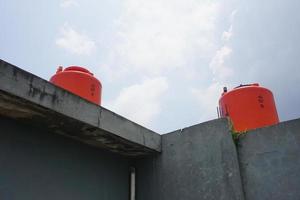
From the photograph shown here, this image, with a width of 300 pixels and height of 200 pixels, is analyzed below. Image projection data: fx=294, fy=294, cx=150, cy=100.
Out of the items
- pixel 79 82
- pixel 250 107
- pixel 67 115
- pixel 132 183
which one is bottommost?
pixel 132 183

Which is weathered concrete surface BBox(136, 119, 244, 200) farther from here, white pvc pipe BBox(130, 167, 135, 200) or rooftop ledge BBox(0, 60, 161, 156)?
rooftop ledge BBox(0, 60, 161, 156)

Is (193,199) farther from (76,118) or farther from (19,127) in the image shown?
(19,127)

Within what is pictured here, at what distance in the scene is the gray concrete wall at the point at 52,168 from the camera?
333cm

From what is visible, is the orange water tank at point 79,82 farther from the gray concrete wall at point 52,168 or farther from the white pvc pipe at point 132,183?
the white pvc pipe at point 132,183

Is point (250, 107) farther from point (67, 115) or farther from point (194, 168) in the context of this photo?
point (67, 115)

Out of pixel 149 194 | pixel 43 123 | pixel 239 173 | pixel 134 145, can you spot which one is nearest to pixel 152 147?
pixel 134 145

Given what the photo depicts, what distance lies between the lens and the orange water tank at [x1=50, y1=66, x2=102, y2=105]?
4582mm

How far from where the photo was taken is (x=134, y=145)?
4281mm

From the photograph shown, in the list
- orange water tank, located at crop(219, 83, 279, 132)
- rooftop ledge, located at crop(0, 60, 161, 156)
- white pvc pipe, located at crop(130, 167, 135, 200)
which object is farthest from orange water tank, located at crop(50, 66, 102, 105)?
orange water tank, located at crop(219, 83, 279, 132)

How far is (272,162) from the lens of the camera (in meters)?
3.58

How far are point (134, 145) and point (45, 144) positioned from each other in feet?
4.04

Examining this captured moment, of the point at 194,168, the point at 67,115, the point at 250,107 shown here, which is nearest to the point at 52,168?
the point at 67,115

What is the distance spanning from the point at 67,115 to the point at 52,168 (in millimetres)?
779

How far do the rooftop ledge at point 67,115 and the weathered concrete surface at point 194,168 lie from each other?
299 millimetres
